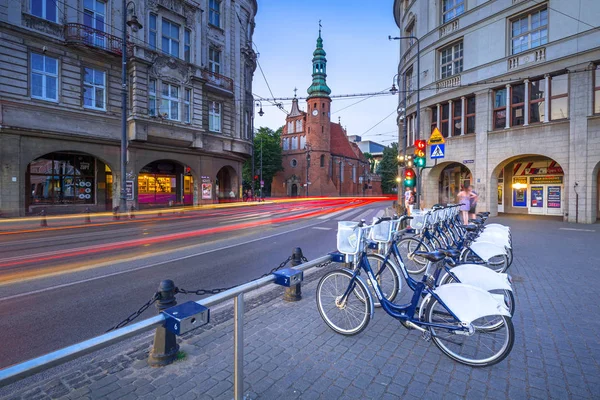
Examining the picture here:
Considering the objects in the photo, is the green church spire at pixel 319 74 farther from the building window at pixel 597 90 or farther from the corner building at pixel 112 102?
the building window at pixel 597 90

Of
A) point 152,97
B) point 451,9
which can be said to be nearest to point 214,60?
point 152,97

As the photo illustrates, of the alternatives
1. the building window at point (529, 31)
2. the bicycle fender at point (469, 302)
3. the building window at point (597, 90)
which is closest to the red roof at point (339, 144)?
the building window at point (529, 31)

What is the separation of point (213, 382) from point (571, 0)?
2228cm

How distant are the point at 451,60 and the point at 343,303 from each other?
22883mm

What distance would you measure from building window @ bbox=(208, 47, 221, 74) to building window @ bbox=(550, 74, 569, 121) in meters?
24.0

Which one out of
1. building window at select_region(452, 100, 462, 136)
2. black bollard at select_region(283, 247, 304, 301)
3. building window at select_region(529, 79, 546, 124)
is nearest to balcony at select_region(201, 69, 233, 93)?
building window at select_region(452, 100, 462, 136)

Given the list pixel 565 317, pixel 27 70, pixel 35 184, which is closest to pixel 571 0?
pixel 565 317

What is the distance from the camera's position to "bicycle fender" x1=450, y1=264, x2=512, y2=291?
3392 mm

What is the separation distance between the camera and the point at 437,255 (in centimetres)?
348

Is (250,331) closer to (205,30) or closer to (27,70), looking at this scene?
(27,70)

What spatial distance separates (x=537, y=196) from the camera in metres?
20.3

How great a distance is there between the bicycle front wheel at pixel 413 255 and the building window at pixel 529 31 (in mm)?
17462

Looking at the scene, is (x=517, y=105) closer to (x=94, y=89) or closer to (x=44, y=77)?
(x=94, y=89)

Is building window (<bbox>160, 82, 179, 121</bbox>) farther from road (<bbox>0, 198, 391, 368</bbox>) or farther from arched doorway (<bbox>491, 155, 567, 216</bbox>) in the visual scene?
arched doorway (<bbox>491, 155, 567, 216</bbox>)
